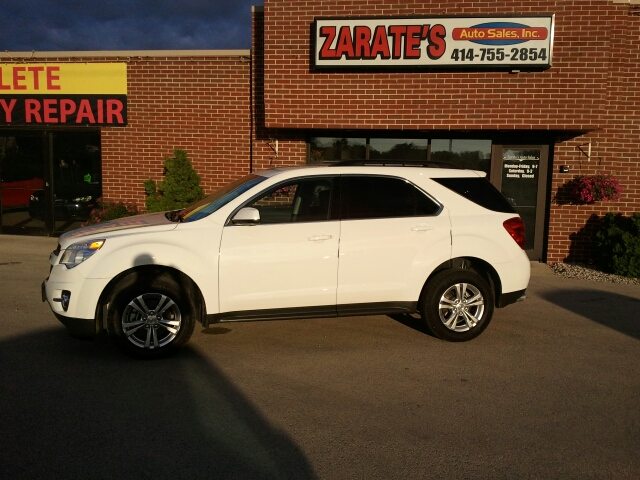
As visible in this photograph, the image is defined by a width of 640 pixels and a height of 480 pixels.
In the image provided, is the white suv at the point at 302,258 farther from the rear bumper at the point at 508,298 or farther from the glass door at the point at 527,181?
the glass door at the point at 527,181

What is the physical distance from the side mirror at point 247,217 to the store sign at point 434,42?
19.9 ft

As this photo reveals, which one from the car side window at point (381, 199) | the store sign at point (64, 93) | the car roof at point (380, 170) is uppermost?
the store sign at point (64, 93)

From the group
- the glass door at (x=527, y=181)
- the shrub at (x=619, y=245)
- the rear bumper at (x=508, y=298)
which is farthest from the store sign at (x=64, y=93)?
the shrub at (x=619, y=245)

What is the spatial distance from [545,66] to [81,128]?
958 centimetres

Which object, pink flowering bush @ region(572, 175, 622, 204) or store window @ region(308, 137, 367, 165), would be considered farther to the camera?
store window @ region(308, 137, 367, 165)

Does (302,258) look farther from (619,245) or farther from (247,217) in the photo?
(619,245)

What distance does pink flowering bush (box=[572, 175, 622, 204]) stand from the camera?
1123 centimetres

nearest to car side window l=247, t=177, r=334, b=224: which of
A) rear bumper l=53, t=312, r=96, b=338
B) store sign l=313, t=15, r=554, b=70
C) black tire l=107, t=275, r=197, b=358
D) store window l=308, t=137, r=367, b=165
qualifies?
black tire l=107, t=275, r=197, b=358

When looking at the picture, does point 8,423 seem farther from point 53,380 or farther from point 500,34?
point 500,34

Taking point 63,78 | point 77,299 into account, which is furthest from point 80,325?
point 63,78

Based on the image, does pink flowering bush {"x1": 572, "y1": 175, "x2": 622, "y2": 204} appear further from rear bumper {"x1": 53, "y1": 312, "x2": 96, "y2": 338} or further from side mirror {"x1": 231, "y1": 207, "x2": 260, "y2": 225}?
rear bumper {"x1": 53, "y1": 312, "x2": 96, "y2": 338}

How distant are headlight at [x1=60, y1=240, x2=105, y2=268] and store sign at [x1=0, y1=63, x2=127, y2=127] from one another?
8.12 metres

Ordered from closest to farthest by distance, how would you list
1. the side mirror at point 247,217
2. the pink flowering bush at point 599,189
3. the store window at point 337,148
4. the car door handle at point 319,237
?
the side mirror at point 247,217 < the car door handle at point 319,237 < the pink flowering bush at point 599,189 < the store window at point 337,148

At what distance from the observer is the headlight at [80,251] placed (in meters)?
5.93
